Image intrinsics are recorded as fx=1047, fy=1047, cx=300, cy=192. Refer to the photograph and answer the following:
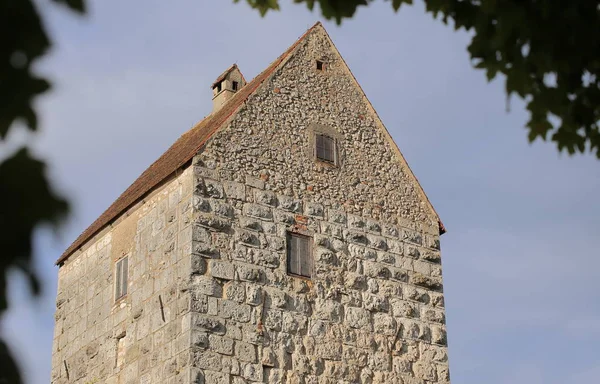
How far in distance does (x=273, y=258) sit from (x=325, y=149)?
6.95 feet

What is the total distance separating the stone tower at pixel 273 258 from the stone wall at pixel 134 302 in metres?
0.03

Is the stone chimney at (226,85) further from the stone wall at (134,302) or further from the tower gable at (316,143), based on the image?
the stone wall at (134,302)

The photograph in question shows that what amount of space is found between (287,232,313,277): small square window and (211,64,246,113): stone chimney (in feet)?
12.5

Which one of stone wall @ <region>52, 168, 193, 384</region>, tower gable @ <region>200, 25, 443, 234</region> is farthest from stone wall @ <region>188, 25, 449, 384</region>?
stone wall @ <region>52, 168, 193, 384</region>

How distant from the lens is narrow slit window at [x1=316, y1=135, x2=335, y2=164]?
15172 millimetres

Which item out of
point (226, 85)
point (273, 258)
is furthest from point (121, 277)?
point (226, 85)

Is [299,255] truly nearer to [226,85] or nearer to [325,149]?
[325,149]

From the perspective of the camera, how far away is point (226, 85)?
17.5m

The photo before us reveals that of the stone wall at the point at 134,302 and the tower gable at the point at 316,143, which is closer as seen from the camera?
the stone wall at the point at 134,302

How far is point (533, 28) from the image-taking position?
614cm

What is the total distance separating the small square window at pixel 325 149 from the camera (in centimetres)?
1516

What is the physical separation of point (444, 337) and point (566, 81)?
30.4 ft

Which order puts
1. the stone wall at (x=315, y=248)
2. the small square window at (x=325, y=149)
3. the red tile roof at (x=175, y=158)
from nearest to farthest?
1. the stone wall at (x=315, y=248)
2. the red tile roof at (x=175, y=158)
3. the small square window at (x=325, y=149)

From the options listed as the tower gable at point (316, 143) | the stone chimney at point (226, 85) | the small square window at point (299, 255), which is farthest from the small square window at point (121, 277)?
the stone chimney at point (226, 85)
